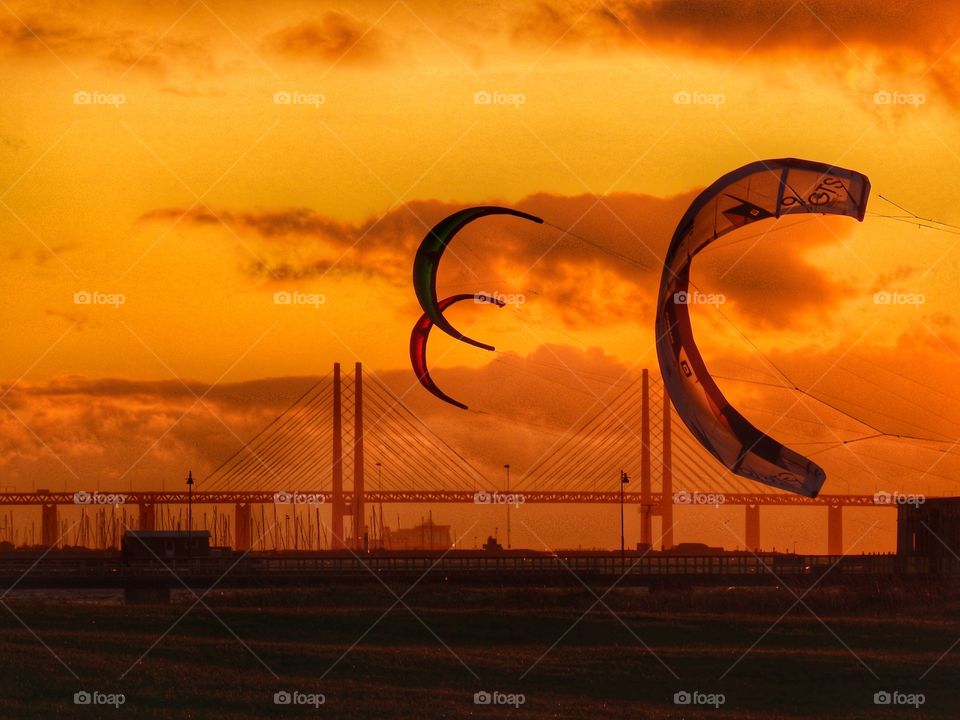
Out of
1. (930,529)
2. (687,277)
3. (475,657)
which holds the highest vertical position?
(687,277)

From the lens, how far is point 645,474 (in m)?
102

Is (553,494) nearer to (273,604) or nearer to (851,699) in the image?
(273,604)

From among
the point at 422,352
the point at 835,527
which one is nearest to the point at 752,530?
the point at 835,527

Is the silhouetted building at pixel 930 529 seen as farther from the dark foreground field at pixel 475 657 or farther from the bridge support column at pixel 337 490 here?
the bridge support column at pixel 337 490

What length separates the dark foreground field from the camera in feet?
82.8

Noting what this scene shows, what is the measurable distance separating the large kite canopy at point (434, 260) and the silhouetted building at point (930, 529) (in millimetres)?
22909

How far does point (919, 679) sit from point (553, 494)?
83927mm

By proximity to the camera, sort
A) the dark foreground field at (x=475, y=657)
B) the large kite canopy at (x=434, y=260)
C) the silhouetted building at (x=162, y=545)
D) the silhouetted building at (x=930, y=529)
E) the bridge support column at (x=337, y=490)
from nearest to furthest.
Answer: the dark foreground field at (x=475, y=657)
the large kite canopy at (x=434, y=260)
the silhouetted building at (x=930, y=529)
the silhouetted building at (x=162, y=545)
the bridge support column at (x=337, y=490)

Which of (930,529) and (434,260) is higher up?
(434,260)

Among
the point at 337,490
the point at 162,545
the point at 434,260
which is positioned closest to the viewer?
the point at 434,260

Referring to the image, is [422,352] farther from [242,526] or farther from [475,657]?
[242,526]

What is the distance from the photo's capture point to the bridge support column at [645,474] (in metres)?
98.0

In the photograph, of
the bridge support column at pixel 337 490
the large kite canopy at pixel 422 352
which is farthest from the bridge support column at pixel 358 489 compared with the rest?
the large kite canopy at pixel 422 352

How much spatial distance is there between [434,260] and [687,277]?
6.42 m
